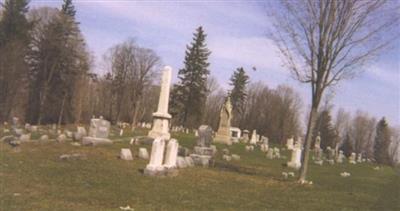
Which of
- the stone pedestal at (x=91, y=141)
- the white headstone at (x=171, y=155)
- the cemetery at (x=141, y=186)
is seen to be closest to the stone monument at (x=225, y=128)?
the stone pedestal at (x=91, y=141)

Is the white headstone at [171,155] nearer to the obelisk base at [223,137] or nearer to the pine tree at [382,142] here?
the obelisk base at [223,137]

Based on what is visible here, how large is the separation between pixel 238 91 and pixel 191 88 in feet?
50.7

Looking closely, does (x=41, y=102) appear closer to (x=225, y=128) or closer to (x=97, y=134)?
(x=225, y=128)

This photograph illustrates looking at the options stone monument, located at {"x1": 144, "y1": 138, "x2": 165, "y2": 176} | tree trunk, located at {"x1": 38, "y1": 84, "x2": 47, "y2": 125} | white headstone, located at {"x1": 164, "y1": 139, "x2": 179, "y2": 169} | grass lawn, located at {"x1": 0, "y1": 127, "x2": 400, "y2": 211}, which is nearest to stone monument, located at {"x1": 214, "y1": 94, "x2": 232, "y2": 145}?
tree trunk, located at {"x1": 38, "y1": 84, "x2": 47, "y2": 125}

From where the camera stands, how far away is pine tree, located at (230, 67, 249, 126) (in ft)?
260

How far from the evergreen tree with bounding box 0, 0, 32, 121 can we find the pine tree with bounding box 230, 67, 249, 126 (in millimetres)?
37384

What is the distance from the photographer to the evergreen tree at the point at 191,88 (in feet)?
216

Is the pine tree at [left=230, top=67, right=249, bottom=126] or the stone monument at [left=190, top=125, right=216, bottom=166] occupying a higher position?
the pine tree at [left=230, top=67, right=249, bottom=126]

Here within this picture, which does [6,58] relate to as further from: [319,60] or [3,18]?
[319,60]

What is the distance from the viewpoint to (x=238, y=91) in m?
79.8

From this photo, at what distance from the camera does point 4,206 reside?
7773 mm

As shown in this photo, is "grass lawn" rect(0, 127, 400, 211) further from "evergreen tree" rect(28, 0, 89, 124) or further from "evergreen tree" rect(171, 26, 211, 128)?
"evergreen tree" rect(171, 26, 211, 128)

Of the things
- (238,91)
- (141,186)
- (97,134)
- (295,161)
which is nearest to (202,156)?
(97,134)

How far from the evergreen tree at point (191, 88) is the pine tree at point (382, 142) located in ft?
101
